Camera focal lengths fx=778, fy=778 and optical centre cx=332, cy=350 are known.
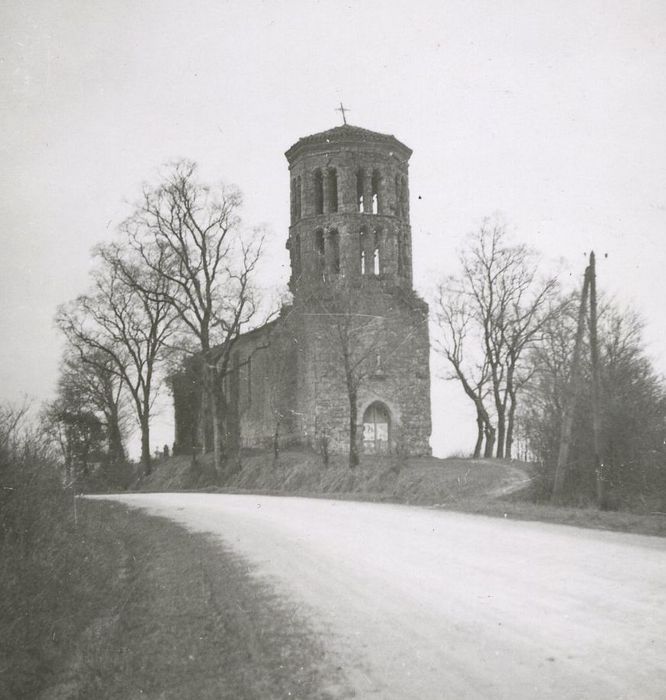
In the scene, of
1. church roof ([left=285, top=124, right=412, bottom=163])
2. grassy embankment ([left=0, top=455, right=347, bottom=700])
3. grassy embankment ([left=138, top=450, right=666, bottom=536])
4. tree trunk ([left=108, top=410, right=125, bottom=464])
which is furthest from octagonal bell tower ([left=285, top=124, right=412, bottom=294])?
A: grassy embankment ([left=0, top=455, right=347, bottom=700])

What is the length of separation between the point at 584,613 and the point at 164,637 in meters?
3.99

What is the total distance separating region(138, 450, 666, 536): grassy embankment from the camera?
15953 mm

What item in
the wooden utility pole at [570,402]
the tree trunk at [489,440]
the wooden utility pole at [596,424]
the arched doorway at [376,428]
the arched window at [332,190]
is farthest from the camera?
the arched window at [332,190]

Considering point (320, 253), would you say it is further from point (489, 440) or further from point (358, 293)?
point (489, 440)

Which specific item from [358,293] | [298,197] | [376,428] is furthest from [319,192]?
[376,428]

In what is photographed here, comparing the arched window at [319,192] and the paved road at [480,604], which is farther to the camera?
the arched window at [319,192]

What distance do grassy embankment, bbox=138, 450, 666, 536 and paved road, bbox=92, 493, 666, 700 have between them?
7.00ft

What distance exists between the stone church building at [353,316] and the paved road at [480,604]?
80.4 feet

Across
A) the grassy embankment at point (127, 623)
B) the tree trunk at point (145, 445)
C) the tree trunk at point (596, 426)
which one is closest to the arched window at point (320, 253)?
the tree trunk at point (145, 445)

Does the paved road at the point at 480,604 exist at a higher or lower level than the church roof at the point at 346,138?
lower

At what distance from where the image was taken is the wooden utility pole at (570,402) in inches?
746

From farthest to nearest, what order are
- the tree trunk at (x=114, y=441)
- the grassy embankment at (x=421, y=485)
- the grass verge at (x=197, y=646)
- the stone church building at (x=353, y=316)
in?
the tree trunk at (x=114, y=441), the stone church building at (x=353, y=316), the grassy embankment at (x=421, y=485), the grass verge at (x=197, y=646)

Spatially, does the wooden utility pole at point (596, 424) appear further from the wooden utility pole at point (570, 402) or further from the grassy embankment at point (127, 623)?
the grassy embankment at point (127, 623)

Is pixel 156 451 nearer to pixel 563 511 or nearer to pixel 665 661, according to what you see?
pixel 563 511
